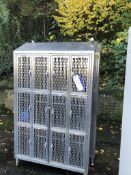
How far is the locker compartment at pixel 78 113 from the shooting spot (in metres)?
3.89

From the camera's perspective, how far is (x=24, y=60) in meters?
4.09

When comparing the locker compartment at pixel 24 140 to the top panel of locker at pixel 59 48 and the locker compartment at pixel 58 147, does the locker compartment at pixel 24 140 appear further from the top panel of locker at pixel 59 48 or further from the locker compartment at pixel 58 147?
the top panel of locker at pixel 59 48

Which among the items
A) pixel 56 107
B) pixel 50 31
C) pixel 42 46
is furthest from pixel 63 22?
pixel 56 107

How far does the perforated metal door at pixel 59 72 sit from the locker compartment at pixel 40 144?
28.0 inches

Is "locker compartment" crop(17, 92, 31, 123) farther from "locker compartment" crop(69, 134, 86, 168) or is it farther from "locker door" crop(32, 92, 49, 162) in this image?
"locker compartment" crop(69, 134, 86, 168)

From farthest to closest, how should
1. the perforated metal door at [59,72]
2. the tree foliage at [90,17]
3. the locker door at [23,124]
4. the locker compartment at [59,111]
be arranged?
the tree foliage at [90,17] < the locker door at [23,124] < the locker compartment at [59,111] < the perforated metal door at [59,72]

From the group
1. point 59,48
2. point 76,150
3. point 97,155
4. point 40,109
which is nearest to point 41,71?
point 59,48

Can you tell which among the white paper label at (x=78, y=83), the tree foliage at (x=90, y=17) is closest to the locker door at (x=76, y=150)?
the white paper label at (x=78, y=83)

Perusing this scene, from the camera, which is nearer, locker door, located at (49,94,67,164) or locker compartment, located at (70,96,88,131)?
locker compartment, located at (70,96,88,131)

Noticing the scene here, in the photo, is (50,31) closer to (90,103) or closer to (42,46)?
(42,46)

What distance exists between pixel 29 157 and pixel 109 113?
2474mm

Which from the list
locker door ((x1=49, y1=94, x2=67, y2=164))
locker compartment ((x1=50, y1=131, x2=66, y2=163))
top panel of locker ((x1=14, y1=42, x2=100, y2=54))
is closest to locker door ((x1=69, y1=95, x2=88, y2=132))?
locker door ((x1=49, y1=94, x2=67, y2=164))

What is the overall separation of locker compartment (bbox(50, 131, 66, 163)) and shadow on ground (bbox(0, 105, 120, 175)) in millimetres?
247

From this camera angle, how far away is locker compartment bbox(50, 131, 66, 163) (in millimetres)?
4113
